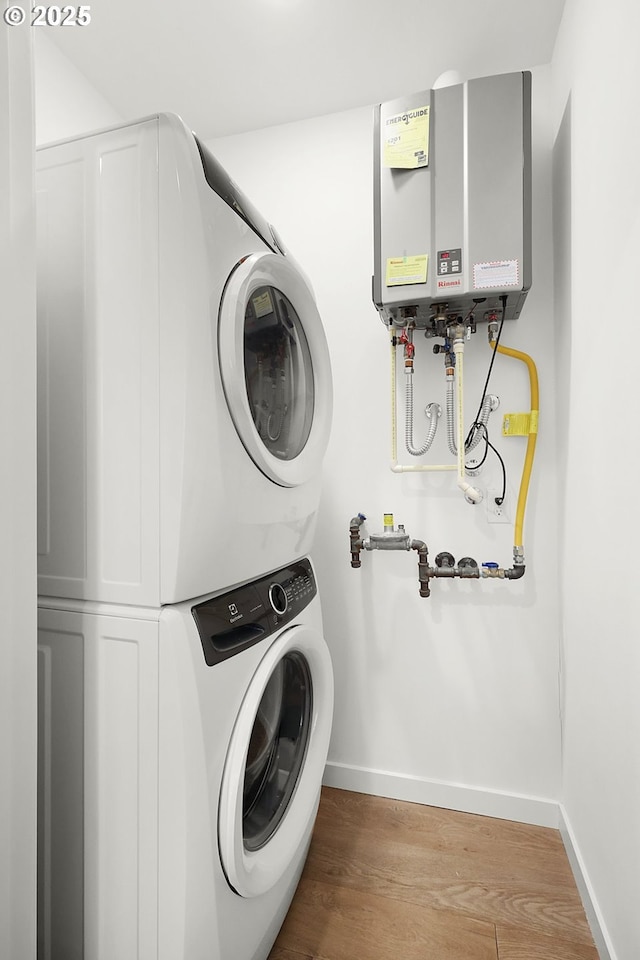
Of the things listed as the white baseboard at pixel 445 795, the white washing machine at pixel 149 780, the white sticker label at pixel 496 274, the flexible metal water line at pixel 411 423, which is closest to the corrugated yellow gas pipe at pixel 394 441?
the flexible metal water line at pixel 411 423

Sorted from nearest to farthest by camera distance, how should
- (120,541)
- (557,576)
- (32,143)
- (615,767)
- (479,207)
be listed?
(32,143) → (120,541) → (615,767) → (479,207) → (557,576)

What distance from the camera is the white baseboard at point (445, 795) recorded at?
1.70 metres

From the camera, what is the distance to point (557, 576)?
67.2 inches

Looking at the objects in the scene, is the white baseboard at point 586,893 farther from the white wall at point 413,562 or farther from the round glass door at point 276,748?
the round glass door at point 276,748

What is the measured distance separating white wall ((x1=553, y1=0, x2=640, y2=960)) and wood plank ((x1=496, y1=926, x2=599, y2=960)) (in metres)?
0.11

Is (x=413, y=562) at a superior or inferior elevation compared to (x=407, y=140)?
inferior

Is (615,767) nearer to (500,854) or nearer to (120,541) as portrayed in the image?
(500,854)

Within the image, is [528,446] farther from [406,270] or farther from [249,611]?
[249,611]

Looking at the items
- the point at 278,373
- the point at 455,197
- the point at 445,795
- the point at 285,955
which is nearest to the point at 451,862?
the point at 445,795

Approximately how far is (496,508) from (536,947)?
3.76 ft

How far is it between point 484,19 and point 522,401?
113 centimetres

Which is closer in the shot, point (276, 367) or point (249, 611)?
point (249, 611)

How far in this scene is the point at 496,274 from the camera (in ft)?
4.87

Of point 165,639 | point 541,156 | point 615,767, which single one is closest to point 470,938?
point 615,767
